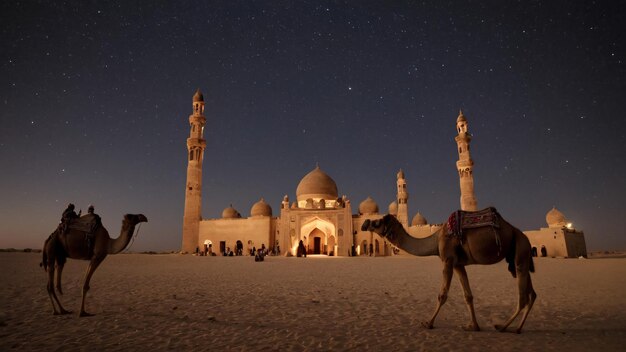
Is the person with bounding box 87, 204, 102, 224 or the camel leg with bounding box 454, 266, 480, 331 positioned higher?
the person with bounding box 87, 204, 102, 224

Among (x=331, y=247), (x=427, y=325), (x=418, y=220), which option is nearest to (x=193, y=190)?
(x=331, y=247)

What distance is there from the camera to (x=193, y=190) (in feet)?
113

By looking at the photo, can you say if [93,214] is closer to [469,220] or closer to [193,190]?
[469,220]

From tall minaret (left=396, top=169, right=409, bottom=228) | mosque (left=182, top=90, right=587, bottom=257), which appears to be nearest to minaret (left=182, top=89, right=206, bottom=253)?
mosque (left=182, top=90, right=587, bottom=257)

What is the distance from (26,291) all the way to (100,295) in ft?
6.72

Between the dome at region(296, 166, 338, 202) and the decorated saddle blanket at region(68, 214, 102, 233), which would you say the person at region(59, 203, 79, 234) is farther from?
the dome at region(296, 166, 338, 202)

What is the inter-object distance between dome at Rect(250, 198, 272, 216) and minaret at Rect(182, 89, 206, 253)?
662cm

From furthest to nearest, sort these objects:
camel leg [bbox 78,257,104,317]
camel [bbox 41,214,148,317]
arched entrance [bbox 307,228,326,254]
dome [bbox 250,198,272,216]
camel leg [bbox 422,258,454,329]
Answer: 1. dome [bbox 250,198,272,216]
2. arched entrance [bbox 307,228,326,254]
3. camel [bbox 41,214,148,317]
4. camel leg [bbox 78,257,104,317]
5. camel leg [bbox 422,258,454,329]

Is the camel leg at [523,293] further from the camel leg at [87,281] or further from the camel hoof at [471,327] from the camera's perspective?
the camel leg at [87,281]

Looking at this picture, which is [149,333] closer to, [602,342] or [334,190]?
[602,342]

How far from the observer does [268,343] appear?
409 cm

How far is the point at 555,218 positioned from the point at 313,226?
25767 millimetres

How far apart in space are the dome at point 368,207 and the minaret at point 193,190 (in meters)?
17.0

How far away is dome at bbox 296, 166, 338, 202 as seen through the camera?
37812mm
